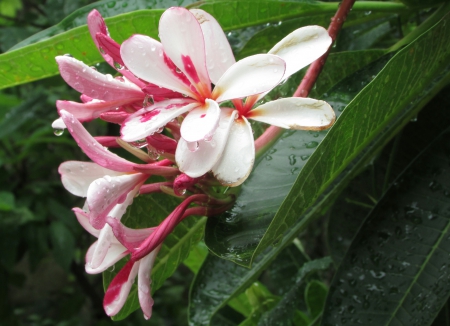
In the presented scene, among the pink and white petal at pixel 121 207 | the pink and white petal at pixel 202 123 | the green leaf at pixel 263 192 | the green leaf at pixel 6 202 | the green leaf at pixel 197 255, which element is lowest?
A: the green leaf at pixel 197 255

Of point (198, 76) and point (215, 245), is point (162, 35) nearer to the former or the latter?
point (198, 76)

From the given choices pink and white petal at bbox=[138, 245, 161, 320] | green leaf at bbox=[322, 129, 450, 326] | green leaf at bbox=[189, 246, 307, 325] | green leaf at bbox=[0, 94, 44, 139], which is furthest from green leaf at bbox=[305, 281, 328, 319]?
green leaf at bbox=[0, 94, 44, 139]

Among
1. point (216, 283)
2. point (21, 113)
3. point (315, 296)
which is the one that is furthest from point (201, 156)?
point (21, 113)

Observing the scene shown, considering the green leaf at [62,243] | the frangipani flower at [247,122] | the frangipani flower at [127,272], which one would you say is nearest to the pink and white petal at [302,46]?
the frangipani flower at [247,122]

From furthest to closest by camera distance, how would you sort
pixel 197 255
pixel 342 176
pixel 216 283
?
pixel 197 255 → pixel 216 283 → pixel 342 176

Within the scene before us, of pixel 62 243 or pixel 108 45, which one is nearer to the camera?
pixel 108 45

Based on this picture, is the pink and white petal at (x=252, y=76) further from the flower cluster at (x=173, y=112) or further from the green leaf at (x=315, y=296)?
the green leaf at (x=315, y=296)

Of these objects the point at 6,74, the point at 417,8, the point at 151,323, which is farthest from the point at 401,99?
the point at 151,323

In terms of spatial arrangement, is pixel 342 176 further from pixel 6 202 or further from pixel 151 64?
pixel 6 202
